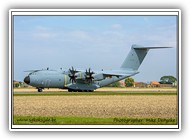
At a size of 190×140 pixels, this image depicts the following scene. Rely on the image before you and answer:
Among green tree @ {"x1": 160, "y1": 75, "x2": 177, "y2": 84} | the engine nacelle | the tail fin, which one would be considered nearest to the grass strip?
green tree @ {"x1": 160, "y1": 75, "x2": 177, "y2": 84}

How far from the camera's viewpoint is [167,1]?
30.0ft

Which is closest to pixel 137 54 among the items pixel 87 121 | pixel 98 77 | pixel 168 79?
pixel 168 79

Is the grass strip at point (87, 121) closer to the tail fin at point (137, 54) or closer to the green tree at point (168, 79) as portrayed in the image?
the green tree at point (168, 79)


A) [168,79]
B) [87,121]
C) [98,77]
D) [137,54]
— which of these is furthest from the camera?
[98,77]

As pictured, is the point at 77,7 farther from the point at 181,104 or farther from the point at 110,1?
the point at 181,104

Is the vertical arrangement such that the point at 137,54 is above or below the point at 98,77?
above

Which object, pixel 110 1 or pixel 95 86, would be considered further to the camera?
pixel 95 86

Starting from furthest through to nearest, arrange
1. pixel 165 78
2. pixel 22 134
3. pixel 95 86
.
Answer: pixel 95 86
pixel 165 78
pixel 22 134

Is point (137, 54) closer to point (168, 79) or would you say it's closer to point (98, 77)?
point (168, 79)

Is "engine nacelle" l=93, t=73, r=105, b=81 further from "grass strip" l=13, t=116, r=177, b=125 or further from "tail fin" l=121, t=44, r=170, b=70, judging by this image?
"grass strip" l=13, t=116, r=177, b=125
